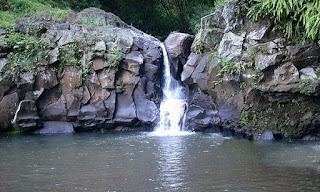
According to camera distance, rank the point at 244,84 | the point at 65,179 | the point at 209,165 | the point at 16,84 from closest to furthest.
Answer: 1. the point at 65,179
2. the point at 209,165
3. the point at 244,84
4. the point at 16,84

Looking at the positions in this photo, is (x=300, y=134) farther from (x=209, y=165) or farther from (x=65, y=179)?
(x=65, y=179)

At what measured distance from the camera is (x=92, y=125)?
Result: 64.7 ft

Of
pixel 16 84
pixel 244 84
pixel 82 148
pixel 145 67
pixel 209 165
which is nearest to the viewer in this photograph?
pixel 209 165

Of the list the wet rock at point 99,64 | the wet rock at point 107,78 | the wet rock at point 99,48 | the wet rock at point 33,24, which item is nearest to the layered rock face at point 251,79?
the wet rock at point 107,78

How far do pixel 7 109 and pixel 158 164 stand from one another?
9627 mm

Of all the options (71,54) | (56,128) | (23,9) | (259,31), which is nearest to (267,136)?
(259,31)

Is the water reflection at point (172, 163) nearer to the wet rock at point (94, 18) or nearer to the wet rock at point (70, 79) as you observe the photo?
the wet rock at point (70, 79)

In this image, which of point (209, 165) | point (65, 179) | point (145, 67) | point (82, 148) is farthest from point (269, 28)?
point (65, 179)

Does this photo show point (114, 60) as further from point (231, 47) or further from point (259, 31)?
point (259, 31)

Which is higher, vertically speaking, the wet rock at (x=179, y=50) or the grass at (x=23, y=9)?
the grass at (x=23, y=9)

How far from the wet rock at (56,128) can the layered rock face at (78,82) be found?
45 millimetres

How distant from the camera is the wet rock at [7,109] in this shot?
1902 centimetres

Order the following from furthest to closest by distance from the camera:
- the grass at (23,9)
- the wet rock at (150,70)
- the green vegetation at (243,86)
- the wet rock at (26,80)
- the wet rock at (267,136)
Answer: the grass at (23,9), the wet rock at (150,70), the wet rock at (26,80), the green vegetation at (243,86), the wet rock at (267,136)

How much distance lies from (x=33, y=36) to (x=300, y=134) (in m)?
13.4
